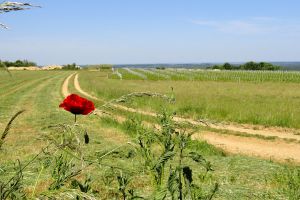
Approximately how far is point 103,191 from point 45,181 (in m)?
0.91

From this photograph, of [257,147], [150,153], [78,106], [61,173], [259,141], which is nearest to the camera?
[78,106]

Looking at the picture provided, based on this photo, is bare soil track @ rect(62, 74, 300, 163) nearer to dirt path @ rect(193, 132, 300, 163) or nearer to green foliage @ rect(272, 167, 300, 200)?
dirt path @ rect(193, 132, 300, 163)

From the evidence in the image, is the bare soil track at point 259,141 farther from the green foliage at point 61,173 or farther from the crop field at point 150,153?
the green foliage at point 61,173

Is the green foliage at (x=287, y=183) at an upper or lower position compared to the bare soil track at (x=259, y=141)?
upper

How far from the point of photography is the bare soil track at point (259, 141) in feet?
31.7

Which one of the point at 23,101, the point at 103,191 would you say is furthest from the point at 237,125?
the point at 23,101

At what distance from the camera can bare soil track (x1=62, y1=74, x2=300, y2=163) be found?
31.7 ft

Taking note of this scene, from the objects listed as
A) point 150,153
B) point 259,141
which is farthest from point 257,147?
point 150,153

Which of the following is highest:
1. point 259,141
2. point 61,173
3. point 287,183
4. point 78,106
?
point 78,106

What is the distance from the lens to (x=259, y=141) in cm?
1130

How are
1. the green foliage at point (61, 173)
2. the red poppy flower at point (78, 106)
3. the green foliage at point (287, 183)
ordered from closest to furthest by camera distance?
the green foliage at point (61, 173)
the red poppy flower at point (78, 106)
the green foliage at point (287, 183)

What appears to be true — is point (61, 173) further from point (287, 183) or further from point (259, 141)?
point (259, 141)

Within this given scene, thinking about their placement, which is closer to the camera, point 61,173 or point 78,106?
point 78,106

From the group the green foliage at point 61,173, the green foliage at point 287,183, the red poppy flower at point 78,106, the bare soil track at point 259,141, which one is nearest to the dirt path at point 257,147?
the bare soil track at point 259,141
